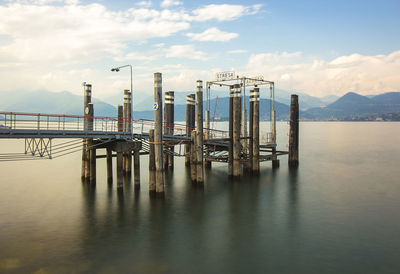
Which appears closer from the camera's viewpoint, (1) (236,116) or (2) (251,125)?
(1) (236,116)

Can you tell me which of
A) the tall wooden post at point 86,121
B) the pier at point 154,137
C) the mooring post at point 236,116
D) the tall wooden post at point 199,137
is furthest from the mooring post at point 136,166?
the mooring post at point 236,116

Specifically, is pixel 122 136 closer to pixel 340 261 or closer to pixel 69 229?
pixel 69 229

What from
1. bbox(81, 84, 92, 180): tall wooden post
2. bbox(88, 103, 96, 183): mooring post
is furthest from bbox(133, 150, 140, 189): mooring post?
bbox(81, 84, 92, 180): tall wooden post

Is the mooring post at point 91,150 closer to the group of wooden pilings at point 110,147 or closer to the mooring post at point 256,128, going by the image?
the group of wooden pilings at point 110,147

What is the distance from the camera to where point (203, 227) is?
19.4 meters

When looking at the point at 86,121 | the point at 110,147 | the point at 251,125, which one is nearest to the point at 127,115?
the point at 86,121

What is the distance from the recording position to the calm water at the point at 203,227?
14.8 meters

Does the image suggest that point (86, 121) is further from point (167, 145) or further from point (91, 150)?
point (167, 145)

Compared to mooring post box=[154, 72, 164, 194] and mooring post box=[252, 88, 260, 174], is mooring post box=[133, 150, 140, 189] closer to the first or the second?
mooring post box=[154, 72, 164, 194]

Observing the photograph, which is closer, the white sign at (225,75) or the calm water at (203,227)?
the calm water at (203,227)

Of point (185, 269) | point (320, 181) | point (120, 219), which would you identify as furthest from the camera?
point (320, 181)

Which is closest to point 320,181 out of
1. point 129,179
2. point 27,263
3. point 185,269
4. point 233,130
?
point 233,130

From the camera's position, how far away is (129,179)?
1228 inches

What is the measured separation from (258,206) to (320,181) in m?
13.5
